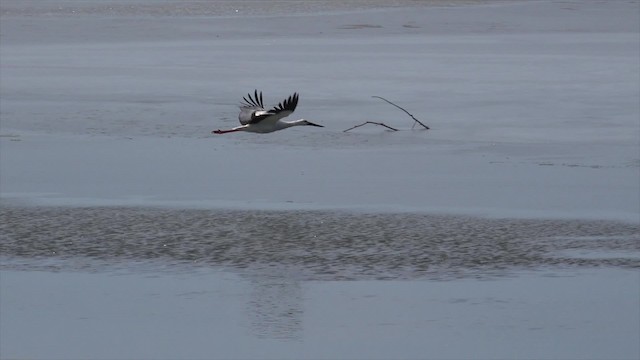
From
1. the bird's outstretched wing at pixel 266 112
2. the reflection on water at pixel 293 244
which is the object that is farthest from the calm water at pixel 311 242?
the bird's outstretched wing at pixel 266 112

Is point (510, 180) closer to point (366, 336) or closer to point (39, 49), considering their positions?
point (366, 336)

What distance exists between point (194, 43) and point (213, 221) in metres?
11.6

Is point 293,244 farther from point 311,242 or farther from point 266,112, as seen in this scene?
point 266,112

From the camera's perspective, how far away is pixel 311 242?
8.21 meters

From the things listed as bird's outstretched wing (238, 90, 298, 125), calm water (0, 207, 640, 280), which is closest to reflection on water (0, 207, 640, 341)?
calm water (0, 207, 640, 280)

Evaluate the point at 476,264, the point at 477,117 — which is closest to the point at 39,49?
the point at 477,117

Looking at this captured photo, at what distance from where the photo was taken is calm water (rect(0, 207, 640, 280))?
7.61 metres

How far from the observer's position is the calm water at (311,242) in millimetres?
7609

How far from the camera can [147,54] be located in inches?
744

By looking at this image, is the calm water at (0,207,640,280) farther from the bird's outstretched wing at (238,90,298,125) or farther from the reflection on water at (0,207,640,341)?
the bird's outstretched wing at (238,90,298,125)

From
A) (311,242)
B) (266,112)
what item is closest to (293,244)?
(311,242)

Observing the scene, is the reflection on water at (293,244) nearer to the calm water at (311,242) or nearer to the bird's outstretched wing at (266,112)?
the calm water at (311,242)

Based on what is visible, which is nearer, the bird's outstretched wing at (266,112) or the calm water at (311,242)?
the calm water at (311,242)

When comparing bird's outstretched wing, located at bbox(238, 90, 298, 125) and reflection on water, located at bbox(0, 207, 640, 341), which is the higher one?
bird's outstretched wing, located at bbox(238, 90, 298, 125)
